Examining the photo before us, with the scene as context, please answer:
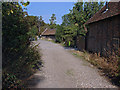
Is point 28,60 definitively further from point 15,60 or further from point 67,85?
point 67,85

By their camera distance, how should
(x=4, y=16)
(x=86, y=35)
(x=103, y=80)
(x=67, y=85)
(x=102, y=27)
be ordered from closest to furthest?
(x=4, y=16), (x=67, y=85), (x=103, y=80), (x=102, y=27), (x=86, y=35)

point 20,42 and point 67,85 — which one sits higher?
point 20,42

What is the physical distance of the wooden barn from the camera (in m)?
8.48

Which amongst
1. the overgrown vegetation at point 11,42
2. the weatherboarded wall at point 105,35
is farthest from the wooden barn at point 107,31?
the overgrown vegetation at point 11,42

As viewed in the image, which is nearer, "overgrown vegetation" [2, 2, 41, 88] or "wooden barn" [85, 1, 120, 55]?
"overgrown vegetation" [2, 2, 41, 88]

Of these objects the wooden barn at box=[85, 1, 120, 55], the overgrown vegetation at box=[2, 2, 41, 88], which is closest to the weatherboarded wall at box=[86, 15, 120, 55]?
the wooden barn at box=[85, 1, 120, 55]

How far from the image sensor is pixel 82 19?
54.5ft

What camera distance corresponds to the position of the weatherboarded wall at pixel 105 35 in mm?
8484

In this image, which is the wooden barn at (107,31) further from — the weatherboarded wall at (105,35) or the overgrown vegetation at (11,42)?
the overgrown vegetation at (11,42)

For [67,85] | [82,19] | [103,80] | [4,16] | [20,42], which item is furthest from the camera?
[82,19]

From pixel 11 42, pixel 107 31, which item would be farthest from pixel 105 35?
pixel 11 42

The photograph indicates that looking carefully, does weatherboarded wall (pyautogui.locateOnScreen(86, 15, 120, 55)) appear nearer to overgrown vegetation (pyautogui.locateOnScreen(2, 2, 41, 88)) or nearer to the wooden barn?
the wooden barn

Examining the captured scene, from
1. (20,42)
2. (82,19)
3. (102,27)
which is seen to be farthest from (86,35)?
(20,42)

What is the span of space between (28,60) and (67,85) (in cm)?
204
